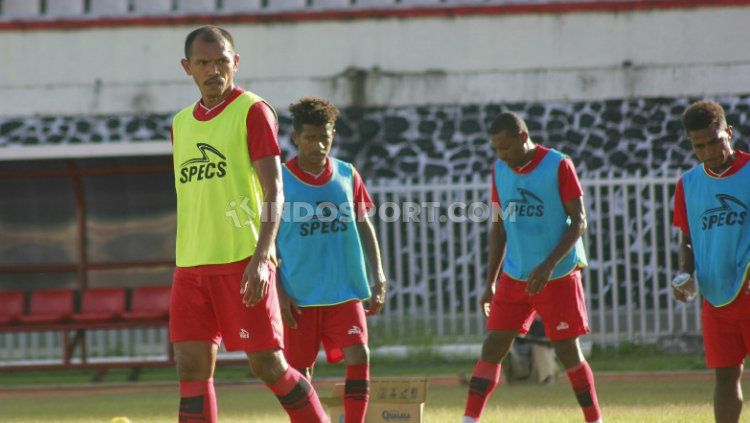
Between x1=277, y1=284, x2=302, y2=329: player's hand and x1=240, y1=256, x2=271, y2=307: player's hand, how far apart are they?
6.01ft

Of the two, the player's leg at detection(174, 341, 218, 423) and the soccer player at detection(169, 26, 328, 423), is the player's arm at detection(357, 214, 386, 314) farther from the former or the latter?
the player's leg at detection(174, 341, 218, 423)

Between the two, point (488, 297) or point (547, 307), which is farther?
point (488, 297)

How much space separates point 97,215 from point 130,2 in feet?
9.17

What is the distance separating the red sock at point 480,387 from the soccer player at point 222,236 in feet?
6.34

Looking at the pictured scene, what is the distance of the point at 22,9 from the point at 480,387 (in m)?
11.4

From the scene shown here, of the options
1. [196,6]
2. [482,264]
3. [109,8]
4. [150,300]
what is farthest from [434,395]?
[109,8]

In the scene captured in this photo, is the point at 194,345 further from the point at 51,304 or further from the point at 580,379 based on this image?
the point at 51,304

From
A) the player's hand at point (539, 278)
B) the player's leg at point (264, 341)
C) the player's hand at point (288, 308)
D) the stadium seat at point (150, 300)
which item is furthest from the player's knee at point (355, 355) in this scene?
the stadium seat at point (150, 300)

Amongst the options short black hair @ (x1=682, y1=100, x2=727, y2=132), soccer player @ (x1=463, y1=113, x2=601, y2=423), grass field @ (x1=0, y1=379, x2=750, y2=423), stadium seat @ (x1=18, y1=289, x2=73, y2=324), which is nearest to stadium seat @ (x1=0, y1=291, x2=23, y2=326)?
stadium seat @ (x1=18, y1=289, x2=73, y2=324)

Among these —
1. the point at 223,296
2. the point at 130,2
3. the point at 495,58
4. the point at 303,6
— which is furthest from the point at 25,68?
the point at 223,296

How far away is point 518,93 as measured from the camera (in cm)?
1658

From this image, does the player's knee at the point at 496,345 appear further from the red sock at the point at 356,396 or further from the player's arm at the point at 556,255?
the red sock at the point at 356,396

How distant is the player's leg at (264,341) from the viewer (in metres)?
5.98

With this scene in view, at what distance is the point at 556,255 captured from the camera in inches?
302
